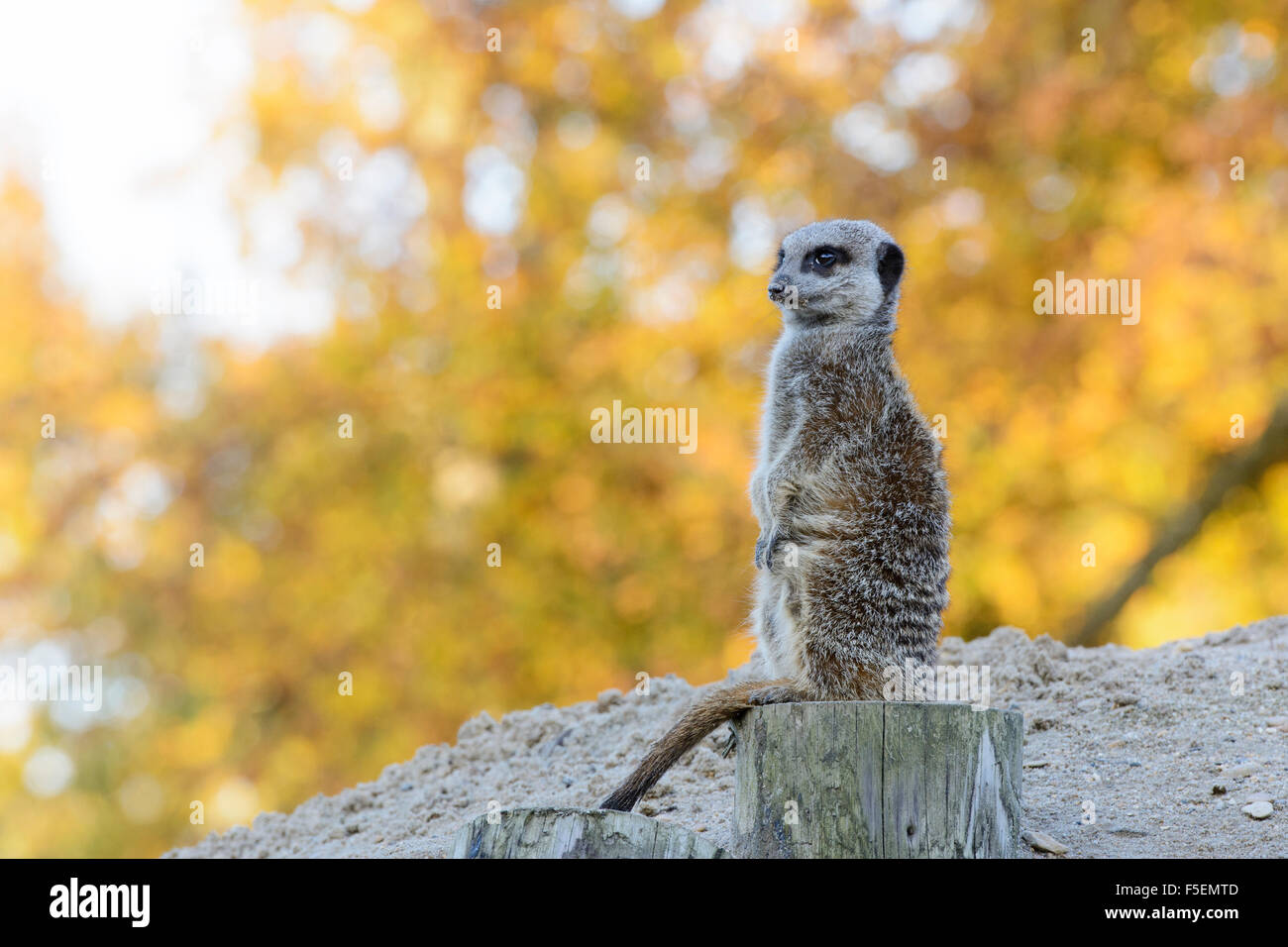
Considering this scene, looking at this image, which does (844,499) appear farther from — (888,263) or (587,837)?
(587,837)

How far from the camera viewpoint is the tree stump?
3.28 meters

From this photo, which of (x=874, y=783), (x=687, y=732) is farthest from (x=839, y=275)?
(x=874, y=783)

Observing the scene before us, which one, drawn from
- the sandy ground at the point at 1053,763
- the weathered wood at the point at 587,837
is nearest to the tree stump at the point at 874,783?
the weathered wood at the point at 587,837

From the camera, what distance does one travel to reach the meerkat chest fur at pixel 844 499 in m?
3.76

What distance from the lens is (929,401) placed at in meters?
8.96

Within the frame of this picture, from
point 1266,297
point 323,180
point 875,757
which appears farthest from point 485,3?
point 875,757

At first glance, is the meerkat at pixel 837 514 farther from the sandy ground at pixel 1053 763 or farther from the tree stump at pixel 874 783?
the sandy ground at pixel 1053 763

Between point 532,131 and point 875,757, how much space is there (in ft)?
27.2

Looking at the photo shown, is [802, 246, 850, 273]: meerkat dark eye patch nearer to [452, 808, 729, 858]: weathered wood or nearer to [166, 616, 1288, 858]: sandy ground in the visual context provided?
[166, 616, 1288, 858]: sandy ground

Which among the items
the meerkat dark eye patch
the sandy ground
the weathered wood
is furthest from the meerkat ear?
the weathered wood

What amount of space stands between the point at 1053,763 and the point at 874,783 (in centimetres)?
143

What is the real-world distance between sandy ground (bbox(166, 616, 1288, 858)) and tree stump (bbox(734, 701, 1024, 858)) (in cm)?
58

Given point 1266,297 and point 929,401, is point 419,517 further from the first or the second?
point 1266,297

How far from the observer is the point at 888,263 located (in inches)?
172
